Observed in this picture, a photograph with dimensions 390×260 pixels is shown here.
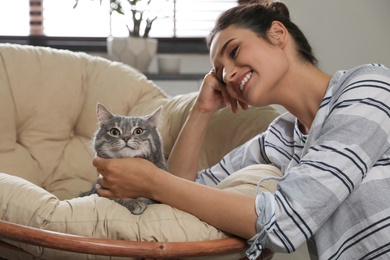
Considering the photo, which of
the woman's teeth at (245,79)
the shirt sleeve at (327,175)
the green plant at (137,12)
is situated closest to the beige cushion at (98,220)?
the shirt sleeve at (327,175)

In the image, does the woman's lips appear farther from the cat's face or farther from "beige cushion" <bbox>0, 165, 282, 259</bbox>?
"beige cushion" <bbox>0, 165, 282, 259</bbox>

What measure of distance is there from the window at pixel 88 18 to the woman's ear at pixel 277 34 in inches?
79.6

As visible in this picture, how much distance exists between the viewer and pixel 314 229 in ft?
3.92

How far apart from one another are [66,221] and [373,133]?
0.64 meters

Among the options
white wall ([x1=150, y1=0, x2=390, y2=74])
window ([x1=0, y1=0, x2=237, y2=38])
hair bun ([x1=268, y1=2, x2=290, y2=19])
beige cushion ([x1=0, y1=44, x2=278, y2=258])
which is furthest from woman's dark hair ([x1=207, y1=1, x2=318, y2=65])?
window ([x1=0, y1=0, x2=237, y2=38])

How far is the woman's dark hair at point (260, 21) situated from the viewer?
146 cm

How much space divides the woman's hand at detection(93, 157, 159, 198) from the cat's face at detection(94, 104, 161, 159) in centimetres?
5

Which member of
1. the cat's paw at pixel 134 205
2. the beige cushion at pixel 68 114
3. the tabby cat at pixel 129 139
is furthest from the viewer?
the beige cushion at pixel 68 114

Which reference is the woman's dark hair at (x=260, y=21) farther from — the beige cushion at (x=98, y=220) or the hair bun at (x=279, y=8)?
the beige cushion at (x=98, y=220)

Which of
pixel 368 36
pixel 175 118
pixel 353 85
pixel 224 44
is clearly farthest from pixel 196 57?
pixel 353 85

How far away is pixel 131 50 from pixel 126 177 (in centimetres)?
187

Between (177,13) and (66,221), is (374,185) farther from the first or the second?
(177,13)

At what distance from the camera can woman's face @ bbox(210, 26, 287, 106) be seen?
138 centimetres

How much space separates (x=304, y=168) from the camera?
1.20 meters
